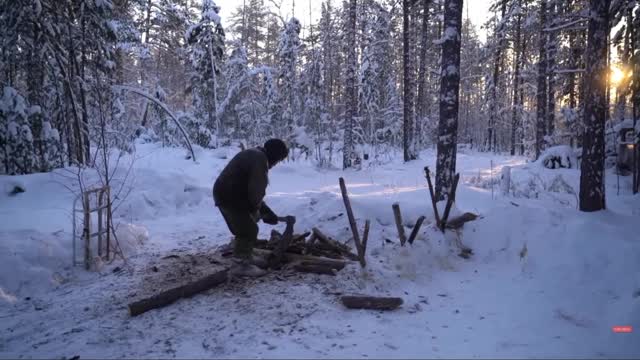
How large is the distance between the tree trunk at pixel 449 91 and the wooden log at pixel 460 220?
107 cm

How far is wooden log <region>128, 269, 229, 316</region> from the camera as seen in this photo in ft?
14.8

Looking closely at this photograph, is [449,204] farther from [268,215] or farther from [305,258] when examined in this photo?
[268,215]

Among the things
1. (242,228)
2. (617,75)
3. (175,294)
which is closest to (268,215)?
(242,228)

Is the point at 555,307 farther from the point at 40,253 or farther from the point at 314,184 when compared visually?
the point at 314,184

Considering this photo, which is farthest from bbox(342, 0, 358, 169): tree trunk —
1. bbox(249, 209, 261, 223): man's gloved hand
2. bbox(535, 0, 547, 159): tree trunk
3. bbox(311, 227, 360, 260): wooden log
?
bbox(249, 209, 261, 223): man's gloved hand

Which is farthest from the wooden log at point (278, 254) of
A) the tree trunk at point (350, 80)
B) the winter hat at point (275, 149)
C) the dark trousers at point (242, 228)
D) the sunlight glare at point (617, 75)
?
the tree trunk at point (350, 80)

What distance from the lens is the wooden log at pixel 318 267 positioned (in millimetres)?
5547

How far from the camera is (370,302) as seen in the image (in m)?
4.73

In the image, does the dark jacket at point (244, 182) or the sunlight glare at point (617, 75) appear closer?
the dark jacket at point (244, 182)

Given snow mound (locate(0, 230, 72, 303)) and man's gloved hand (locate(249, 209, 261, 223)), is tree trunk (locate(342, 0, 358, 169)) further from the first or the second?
snow mound (locate(0, 230, 72, 303))

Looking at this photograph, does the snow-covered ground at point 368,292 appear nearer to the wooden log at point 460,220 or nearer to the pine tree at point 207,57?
the wooden log at point 460,220

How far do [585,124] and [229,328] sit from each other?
6.44 meters

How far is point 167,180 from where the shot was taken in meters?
10.6

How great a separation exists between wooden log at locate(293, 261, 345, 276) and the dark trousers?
72cm
